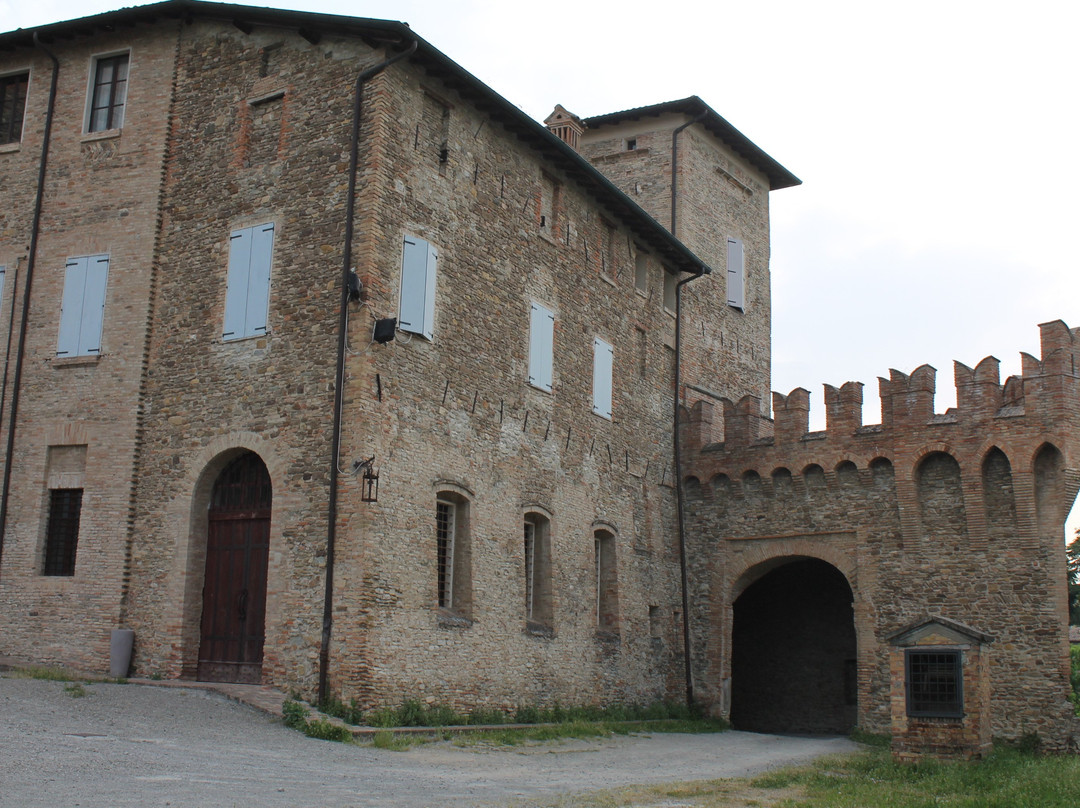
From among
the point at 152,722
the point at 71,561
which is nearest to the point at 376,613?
the point at 152,722

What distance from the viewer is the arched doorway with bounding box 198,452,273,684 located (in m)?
15.8

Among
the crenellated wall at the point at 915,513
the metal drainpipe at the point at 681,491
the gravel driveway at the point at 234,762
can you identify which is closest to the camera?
the gravel driveway at the point at 234,762

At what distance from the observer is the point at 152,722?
12461 millimetres

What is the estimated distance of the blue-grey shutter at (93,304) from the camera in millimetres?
17281

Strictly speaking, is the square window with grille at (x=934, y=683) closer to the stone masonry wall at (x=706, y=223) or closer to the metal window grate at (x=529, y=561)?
the metal window grate at (x=529, y=561)

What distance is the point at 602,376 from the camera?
70.8 feet

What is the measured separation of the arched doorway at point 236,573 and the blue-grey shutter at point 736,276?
14.7 meters

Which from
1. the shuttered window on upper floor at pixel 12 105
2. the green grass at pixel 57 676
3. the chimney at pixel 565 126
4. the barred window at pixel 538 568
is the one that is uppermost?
the chimney at pixel 565 126

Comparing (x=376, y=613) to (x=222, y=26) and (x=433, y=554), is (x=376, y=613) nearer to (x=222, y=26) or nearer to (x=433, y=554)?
(x=433, y=554)

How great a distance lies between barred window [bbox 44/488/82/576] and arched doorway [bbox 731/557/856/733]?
13841mm

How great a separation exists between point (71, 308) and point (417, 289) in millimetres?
5565

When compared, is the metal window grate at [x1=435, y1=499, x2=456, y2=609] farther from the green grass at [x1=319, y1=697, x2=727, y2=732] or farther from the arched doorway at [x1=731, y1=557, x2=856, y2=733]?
the arched doorway at [x1=731, y1=557, x2=856, y2=733]

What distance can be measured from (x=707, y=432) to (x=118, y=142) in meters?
12.7

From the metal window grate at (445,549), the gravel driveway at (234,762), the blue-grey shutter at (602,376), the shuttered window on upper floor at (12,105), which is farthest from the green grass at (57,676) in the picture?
the blue-grey shutter at (602,376)
